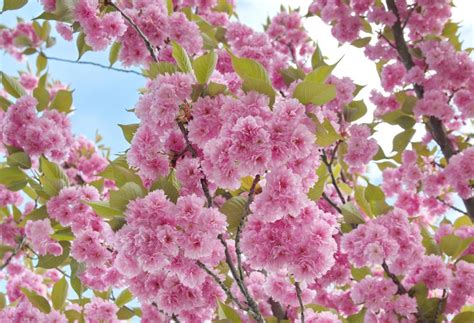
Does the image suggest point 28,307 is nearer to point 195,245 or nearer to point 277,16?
point 195,245

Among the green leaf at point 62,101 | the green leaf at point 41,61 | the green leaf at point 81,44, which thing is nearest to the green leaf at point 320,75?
the green leaf at point 81,44

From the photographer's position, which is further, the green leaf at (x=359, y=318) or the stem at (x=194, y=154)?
the green leaf at (x=359, y=318)

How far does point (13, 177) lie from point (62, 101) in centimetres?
69

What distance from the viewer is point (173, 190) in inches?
73.8

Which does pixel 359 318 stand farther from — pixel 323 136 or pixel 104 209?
pixel 104 209

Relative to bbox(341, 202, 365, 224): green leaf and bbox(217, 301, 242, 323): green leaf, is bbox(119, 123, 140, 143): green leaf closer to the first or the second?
bbox(217, 301, 242, 323): green leaf

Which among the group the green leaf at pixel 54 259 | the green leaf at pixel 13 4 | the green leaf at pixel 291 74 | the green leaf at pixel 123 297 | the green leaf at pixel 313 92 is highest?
the green leaf at pixel 13 4

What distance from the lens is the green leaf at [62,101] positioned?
12.1 ft

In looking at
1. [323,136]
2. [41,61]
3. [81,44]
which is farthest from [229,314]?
[41,61]

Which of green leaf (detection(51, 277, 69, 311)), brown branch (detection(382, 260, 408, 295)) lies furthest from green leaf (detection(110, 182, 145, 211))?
green leaf (detection(51, 277, 69, 311))

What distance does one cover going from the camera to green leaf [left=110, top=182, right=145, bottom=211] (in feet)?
5.98

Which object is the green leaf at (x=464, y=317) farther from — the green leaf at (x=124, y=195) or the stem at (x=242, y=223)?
the green leaf at (x=124, y=195)

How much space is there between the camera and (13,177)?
3.37m

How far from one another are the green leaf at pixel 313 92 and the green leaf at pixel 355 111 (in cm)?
196
